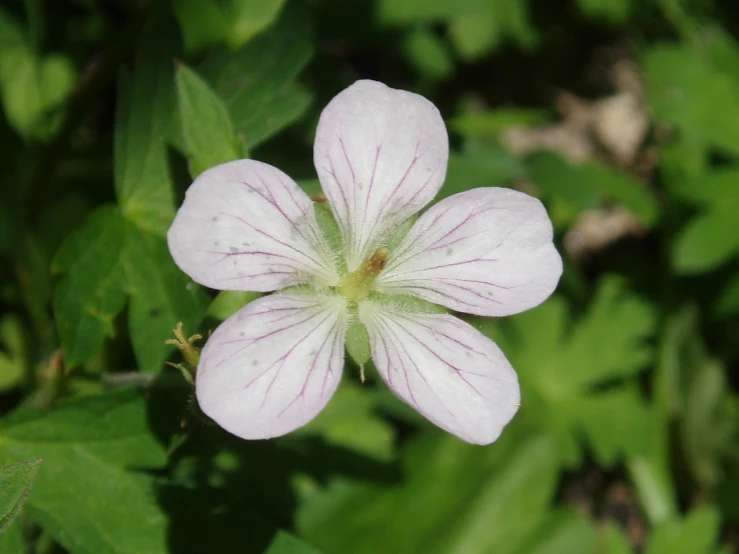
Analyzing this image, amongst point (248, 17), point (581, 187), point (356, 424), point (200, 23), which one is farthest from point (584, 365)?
point (200, 23)

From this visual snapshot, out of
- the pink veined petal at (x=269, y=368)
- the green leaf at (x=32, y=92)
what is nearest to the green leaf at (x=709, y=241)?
the pink veined petal at (x=269, y=368)

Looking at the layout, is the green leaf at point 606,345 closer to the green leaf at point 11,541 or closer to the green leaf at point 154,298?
the green leaf at point 154,298

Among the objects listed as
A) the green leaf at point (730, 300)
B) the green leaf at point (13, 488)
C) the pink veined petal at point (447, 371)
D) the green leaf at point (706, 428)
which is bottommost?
the green leaf at point (706, 428)

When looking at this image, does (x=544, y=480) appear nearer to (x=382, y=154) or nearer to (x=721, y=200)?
(x=721, y=200)

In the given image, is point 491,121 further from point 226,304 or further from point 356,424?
point 226,304

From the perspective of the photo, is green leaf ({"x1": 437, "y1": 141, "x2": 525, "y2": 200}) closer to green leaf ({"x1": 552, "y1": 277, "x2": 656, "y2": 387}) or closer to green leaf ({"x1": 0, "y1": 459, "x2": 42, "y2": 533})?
green leaf ({"x1": 552, "y1": 277, "x2": 656, "y2": 387})

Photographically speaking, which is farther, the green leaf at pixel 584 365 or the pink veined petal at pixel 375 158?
the green leaf at pixel 584 365

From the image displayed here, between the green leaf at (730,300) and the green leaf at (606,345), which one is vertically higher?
the green leaf at (730,300)

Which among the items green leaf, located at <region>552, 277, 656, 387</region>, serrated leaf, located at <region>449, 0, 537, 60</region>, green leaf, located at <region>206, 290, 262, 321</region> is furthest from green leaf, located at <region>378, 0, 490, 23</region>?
green leaf, located at <region>206, 290, 262, 321</region>

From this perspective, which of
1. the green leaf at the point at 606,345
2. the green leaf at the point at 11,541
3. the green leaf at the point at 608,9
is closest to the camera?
the green leaf at the point at 11,541

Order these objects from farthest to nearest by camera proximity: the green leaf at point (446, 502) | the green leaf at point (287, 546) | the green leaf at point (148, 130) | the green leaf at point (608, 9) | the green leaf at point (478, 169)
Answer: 1. the green leaf at point (608, 9)
2. the green leaf at point (446, 502)
3. the green leaf at point (478, 169)
4. the green leaf at point (148, 130)
5. the green leaf at point (287, 546)
